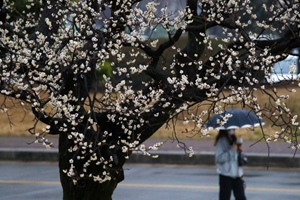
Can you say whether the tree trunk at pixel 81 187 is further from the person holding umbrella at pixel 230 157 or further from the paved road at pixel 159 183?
the paved road at pixel 159 183

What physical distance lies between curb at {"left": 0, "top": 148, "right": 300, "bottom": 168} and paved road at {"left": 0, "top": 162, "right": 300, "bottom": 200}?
0.47ft

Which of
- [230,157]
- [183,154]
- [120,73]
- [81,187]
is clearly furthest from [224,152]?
[183,154]

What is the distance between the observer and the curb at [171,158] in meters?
14.2

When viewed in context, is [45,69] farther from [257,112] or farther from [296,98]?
[296,98]

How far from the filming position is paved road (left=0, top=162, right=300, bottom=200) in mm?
11570

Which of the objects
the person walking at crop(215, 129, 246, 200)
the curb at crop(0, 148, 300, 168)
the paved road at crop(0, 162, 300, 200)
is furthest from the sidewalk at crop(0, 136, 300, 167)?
the person walking at crop(215, 129, 246, 200)

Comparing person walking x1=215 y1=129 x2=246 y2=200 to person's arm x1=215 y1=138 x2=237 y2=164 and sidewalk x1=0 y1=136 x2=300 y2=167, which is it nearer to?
person's arm x1=215 y1=138 x2=237 y2=164

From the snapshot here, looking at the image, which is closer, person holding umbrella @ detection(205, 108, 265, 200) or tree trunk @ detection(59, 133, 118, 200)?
tree trunk @ detection(59, 133, 118, 200)

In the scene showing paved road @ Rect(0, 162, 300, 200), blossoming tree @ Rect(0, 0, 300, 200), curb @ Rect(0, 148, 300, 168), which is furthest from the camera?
curb @ Rect(0, 148, 300, 168)

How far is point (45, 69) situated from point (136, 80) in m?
15.2

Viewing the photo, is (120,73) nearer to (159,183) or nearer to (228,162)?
(228,162)

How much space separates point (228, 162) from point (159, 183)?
360cm

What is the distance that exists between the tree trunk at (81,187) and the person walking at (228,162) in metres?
2.95

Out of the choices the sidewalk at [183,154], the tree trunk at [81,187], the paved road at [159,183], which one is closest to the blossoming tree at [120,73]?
the tree trunk at [81,187]
